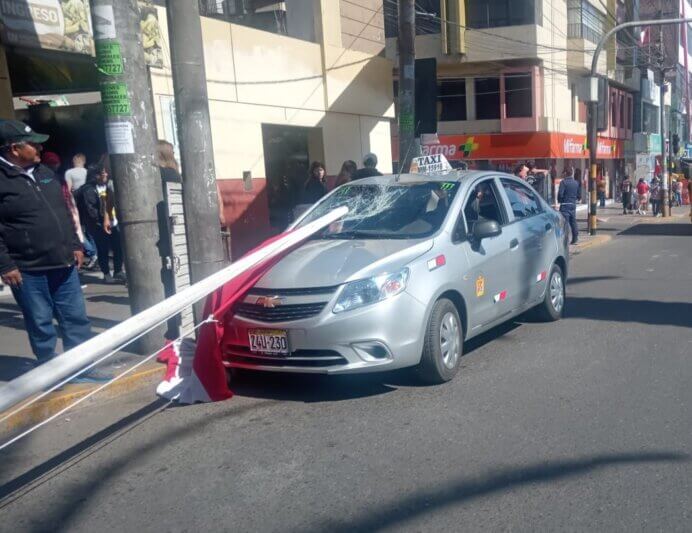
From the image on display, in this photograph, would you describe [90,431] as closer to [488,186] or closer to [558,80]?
[488,186]

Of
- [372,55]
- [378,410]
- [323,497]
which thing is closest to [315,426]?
[378,410]

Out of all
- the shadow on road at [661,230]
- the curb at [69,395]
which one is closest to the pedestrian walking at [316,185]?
the curb at [69,395]

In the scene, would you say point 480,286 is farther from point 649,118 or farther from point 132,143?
point 649,118

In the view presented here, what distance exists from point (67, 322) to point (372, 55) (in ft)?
43.7

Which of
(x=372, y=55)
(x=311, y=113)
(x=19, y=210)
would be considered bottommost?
(x=19, y=210)

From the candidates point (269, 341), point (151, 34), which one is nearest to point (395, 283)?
point (269, 341)

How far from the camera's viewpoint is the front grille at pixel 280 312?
18.0 ft

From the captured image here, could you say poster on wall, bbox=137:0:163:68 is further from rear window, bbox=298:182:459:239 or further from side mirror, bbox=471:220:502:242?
side mirror, bbox=471:220:502:242

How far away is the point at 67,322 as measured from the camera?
6.10m

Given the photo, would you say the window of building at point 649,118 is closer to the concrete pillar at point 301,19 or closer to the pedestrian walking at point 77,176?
the concrete pillar at point 301,19

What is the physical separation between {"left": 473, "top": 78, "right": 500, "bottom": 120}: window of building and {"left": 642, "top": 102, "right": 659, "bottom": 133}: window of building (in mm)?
20953

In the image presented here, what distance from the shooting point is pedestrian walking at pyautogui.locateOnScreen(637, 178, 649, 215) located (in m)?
31.3

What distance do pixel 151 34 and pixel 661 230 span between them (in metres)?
16.6

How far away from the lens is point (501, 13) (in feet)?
93.0
